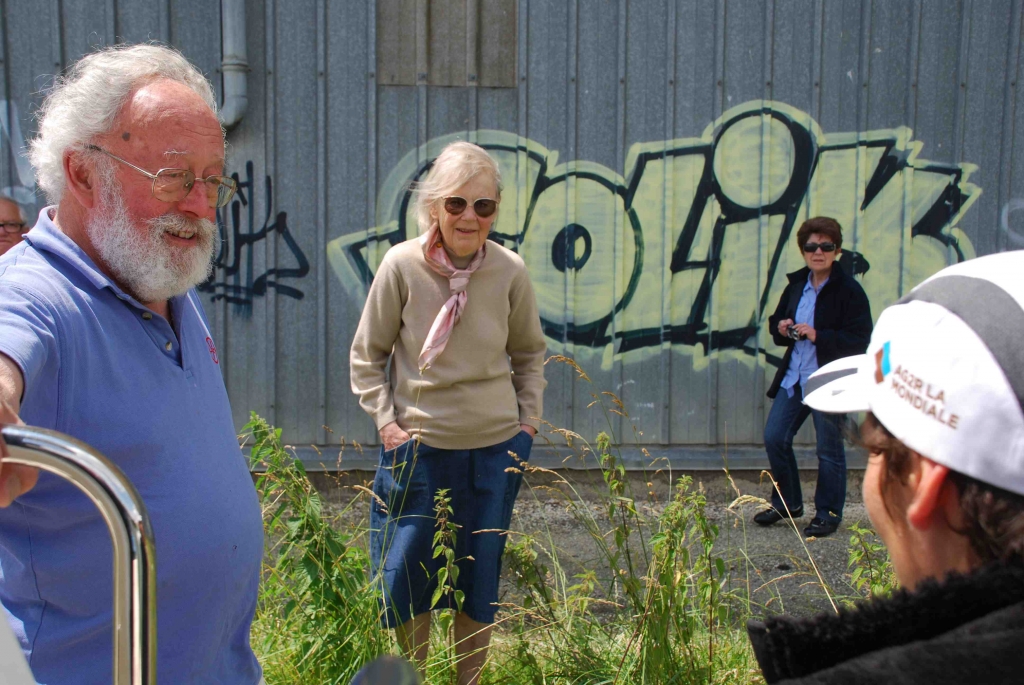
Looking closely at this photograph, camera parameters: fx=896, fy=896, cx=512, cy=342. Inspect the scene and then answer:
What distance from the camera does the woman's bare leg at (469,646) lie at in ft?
9.05

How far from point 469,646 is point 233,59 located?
11.8ft

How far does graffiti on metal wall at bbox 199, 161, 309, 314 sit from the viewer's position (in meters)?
5.23

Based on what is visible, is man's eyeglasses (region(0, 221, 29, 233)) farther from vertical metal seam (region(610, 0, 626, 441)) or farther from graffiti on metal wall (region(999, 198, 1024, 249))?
graffiti on metal wall (region(999, 198, 1024, 249))

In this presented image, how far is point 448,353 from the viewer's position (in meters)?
2.95

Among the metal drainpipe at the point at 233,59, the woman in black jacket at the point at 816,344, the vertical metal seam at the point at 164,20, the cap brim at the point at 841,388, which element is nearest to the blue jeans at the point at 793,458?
the woman in black jacket at the point at 816,344

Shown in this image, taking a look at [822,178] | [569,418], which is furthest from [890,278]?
[569,418]

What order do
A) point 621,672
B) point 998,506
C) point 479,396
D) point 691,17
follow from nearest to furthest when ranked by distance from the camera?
point 998,506, point 621,672, point 479,396, point 691,17

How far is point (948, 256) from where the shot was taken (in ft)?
18.3

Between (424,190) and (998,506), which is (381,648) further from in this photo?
(998,506)

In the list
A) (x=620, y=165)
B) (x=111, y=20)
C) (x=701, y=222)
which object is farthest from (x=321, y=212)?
(x=701, y=222)

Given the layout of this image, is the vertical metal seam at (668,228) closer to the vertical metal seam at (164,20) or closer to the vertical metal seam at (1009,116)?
the vertical metal seam at (1009,116)

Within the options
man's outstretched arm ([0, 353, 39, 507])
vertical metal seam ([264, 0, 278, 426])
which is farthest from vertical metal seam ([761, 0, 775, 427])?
man's outstretched arm ([0, 353, 39, 507])

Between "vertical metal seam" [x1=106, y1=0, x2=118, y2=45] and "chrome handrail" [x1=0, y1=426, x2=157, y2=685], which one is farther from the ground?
"vertical metal seam" [x1=106, y1=0, x2=118, y2=45]

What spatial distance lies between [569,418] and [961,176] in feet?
9.35
